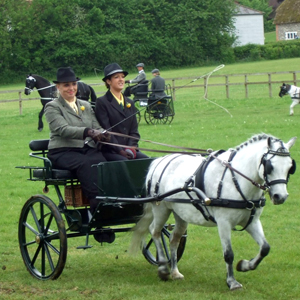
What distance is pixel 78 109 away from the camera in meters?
6.23

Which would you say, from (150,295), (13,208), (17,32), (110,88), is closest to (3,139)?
(13,208)

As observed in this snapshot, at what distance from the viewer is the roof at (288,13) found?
7994 centimetres

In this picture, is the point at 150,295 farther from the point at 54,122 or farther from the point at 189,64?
the point at 189,64

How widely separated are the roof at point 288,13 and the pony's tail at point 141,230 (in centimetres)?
7792

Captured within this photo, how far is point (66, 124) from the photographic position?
19.4ft

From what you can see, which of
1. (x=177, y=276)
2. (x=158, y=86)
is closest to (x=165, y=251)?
(x=177, y=276)

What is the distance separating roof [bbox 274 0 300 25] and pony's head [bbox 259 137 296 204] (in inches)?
3099

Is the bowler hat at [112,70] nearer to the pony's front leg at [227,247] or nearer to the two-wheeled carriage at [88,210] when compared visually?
the two-wheeled carriage at [88,210]

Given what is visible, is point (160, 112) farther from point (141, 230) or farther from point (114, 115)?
point (141, 230)

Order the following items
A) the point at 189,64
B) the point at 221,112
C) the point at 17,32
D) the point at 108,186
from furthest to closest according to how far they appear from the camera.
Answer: the point at 189,64 → the point at 17,32 → the point at 221,112 → the point at 108,186

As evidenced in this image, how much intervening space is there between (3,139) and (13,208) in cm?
847

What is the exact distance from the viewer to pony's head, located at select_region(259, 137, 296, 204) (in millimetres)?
4598

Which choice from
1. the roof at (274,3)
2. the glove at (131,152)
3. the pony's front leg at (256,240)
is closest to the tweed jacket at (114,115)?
the glove at (131,152)

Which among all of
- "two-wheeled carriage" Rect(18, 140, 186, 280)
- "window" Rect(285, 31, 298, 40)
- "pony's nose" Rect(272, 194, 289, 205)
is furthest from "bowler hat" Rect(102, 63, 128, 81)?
"window" Rect(285, 31, 298, 40)
